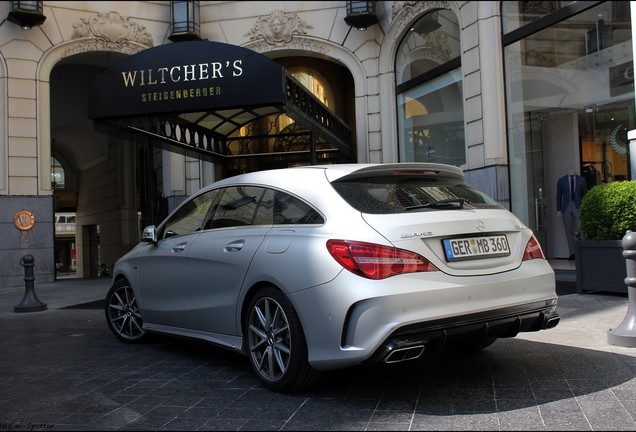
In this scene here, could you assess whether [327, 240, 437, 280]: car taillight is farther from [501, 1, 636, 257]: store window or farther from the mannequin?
the mannequin

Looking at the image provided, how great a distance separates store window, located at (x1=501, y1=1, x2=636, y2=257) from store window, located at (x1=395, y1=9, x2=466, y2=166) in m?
1.26

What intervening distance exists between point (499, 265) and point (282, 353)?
154 cm

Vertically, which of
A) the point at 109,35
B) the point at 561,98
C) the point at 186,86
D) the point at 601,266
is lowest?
the point at 601,266

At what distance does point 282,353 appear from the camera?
3.92 m

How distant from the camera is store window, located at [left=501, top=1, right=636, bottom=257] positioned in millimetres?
10633

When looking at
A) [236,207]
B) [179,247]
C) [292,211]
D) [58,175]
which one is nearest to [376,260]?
[292,211]

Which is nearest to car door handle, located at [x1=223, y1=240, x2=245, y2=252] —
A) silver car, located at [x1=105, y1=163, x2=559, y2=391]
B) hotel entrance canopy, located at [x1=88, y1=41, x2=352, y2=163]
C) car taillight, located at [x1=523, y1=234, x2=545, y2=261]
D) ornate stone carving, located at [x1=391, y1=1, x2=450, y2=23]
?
silver car, located at [x1=105, y1=163, x2=559, y2=391]

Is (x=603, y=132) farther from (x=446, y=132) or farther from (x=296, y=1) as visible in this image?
(x=296, y=1)

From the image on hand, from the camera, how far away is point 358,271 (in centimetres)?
345

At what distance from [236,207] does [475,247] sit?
6.35 ft

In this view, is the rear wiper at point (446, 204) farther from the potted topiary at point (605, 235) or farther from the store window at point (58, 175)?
the store window at point (58, 175)

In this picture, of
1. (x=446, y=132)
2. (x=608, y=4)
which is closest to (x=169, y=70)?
(x=446, y=132)

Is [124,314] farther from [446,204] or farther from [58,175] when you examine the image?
[58,175]

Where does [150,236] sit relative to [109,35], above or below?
below
